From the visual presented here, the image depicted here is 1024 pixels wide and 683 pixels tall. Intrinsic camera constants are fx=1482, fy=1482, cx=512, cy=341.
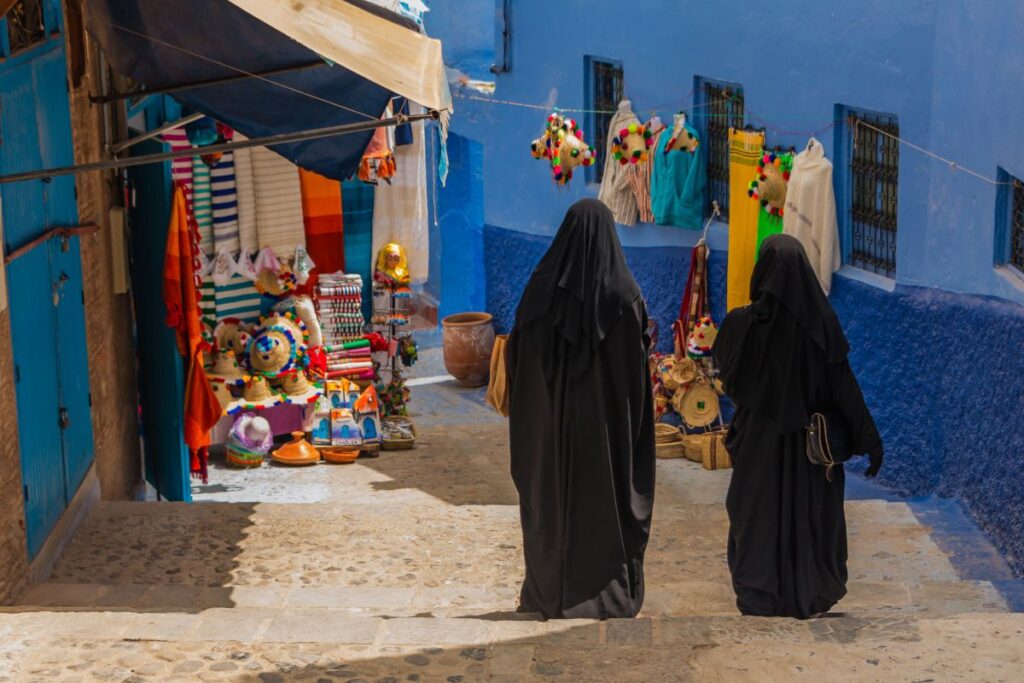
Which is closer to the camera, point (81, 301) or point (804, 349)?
point (804, 349)

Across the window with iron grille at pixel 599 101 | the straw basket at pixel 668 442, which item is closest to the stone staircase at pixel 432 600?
the straw basket at pixel 668 442

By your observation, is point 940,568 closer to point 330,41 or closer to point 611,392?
point 611,392

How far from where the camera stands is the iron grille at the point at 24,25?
5873 mm

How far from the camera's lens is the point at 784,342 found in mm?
5699

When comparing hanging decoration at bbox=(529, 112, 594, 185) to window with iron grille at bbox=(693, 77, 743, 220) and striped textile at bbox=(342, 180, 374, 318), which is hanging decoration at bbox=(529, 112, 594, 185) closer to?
window with iron grille at bbox=(693, 77, 743, 220)

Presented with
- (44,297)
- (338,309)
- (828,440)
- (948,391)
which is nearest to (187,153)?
(44,297)

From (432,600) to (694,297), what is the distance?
4897 millimetres

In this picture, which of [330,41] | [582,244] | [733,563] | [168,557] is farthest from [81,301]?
[733,563]

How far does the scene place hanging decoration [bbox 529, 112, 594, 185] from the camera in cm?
1129

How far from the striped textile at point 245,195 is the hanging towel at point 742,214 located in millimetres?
3459

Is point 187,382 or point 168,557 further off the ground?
point 187,382

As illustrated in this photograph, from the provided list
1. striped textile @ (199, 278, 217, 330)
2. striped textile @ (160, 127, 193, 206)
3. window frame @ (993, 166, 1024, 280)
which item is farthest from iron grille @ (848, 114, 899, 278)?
striped textile @ (199, 278, 217, 330)

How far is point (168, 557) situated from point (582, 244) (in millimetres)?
2618

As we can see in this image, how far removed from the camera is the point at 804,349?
18.6 feet
